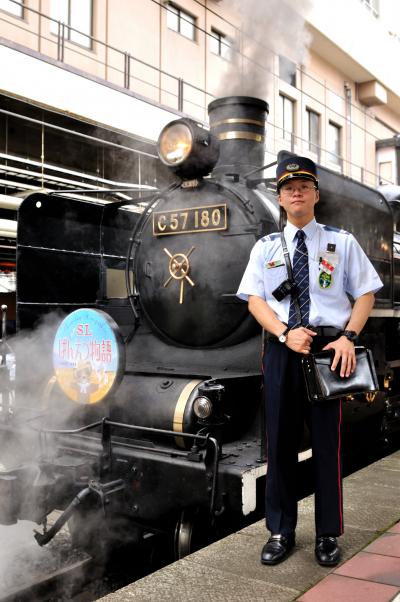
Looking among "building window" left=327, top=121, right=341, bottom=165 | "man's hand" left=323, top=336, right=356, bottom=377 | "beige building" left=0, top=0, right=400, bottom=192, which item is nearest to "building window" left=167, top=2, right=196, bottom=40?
"beige building" left=0, top=0, right=400, bottom=192

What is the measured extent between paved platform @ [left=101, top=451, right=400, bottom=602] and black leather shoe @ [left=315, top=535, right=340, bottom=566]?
1.2 inches

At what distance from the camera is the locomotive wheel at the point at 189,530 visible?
343 cm

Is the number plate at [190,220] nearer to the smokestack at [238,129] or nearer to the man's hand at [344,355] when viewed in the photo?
the smokestack at [238,129]

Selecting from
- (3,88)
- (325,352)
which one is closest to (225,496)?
(325,352)

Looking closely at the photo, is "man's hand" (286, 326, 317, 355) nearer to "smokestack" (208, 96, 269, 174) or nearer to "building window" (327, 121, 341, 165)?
"smokestack" (208, 96, 269, 174)

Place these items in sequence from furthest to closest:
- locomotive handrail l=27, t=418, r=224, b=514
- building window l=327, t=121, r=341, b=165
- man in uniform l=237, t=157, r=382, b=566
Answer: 1. building window l=327, t=121, r=341, b=165
2. locomotive handrail l=27, t=418, r=224, b=514
3. man in uniform l=237, t=157, r=382, b=566

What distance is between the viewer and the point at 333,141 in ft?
61.9

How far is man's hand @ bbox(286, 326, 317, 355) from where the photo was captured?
2.63 m

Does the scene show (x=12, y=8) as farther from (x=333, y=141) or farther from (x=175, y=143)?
(x=333, y=141)

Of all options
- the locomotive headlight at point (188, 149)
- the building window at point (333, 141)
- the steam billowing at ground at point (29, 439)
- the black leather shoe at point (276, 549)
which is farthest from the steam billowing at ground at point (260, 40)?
the building window at point (333, 141)

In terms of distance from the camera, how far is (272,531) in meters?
2.78

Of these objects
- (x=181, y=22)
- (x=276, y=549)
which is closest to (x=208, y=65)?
(x=181, y=22)

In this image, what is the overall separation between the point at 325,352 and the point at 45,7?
9303 millimetres

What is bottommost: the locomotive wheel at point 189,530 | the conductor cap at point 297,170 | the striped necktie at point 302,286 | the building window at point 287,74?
the locomotive wheel at point 189,530
